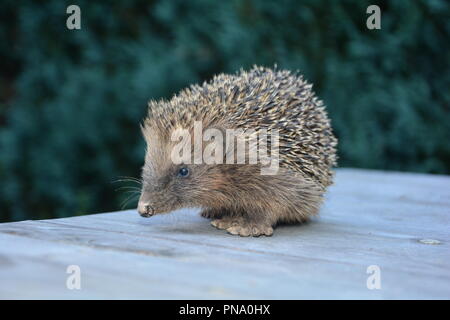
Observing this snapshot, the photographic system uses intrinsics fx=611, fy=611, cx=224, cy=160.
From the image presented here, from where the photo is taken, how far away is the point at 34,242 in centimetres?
307

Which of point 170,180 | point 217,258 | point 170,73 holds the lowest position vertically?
point 217,258

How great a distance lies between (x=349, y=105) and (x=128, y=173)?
2847 mm

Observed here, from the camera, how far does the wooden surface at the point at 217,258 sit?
8.01ft

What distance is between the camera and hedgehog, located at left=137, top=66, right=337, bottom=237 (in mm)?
3635

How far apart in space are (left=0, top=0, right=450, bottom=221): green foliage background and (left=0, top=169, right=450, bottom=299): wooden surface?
8.66ft

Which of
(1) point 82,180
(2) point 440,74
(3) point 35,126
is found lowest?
(1) point 82,180

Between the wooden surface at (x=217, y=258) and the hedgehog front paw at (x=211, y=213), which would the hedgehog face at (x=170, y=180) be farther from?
the hedgehog front paw at (x=211, y=213)

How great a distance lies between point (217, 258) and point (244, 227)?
728mm

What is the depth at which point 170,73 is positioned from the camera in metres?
7.38

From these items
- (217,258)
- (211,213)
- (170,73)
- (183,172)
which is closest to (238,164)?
(183,172)

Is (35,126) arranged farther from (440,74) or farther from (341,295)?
(341,295)

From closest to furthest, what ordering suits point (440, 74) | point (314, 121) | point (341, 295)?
point (341, 295) < point (314, 121) < point (440, 74)

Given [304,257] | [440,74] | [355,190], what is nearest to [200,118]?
[304,257]

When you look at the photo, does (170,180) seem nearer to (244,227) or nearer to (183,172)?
(183,172)
